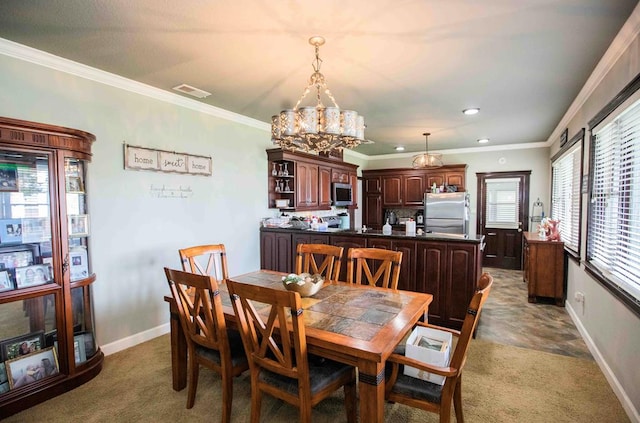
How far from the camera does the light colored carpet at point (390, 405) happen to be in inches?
84.0

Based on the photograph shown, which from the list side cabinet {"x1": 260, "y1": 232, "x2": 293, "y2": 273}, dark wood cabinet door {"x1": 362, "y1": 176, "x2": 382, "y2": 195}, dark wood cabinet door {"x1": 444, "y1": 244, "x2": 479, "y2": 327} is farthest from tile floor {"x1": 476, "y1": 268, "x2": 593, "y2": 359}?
dark wood cabinet door {"x1": 362, "y1": 176, "x2": 382, "y2": 195}

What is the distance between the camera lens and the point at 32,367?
2334mm

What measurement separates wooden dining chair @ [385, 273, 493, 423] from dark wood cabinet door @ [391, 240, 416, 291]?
6.43ft

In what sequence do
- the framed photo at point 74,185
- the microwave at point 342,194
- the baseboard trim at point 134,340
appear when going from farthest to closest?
the microwave at point 342,194, the baseboard trim at point 134,340, the framed photo at point 74,185

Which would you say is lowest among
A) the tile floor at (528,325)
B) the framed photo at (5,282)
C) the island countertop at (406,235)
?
the tile floor at (528,325)

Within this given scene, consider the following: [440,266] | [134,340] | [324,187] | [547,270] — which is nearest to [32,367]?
[134,340]

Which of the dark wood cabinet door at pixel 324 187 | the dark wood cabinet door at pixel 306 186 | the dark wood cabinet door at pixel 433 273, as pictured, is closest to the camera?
the dark wood cabinet door at pixel 433 273

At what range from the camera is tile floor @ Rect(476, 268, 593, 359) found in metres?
3.18

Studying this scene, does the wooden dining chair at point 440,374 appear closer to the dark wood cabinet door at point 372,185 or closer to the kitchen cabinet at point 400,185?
the kitchen cabinet at point 400,185

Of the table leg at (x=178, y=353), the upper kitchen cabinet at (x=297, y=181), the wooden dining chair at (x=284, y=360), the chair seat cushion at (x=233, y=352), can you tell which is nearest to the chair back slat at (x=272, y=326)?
the wooden dining chair at (x=284, y=360)

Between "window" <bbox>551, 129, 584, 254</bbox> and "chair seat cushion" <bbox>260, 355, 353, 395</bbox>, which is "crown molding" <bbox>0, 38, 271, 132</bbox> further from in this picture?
"window" <bbox>551, 129, 584, 254</bbox>

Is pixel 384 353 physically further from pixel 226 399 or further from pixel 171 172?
pixel 171 172

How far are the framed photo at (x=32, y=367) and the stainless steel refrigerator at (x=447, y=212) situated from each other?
20.6ft

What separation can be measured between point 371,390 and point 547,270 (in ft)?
13.0
